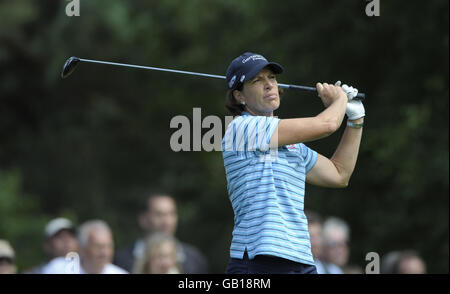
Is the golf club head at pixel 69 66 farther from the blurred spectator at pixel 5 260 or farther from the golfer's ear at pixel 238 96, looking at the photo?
the blurred spectator at pixel 5 260

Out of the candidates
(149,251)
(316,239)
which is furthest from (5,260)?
(316,239)

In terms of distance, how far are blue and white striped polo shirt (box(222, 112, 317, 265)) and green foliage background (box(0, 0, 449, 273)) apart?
6368mm

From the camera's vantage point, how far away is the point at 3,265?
25.2ft

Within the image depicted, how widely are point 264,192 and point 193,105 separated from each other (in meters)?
17.0

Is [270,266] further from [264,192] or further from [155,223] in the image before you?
[155,223]

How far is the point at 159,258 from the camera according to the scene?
7426mm

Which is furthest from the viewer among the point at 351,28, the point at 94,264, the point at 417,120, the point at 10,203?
the point at 10,203

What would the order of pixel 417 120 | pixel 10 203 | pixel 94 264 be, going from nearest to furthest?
pixel 94 264, pixel 417 120, pixel 10 203

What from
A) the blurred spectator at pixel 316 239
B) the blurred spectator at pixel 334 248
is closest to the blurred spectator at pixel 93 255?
the blurred spectator at pixel 316 239

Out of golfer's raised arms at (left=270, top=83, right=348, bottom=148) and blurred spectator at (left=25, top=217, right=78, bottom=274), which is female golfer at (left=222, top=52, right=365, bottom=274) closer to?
golfer's raised arms at (left=270, top=83, right=348, bottom=148)

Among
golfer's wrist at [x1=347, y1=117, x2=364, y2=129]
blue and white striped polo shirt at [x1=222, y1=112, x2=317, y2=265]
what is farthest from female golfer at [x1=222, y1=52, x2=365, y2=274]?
golfer's wrist at [x1=347, y1=117, x2=364, y2=129]
